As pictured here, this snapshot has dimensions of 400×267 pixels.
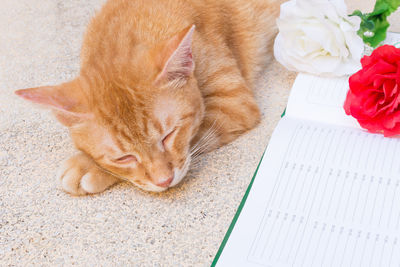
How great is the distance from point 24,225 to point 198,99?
1.81 ft

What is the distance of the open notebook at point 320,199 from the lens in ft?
3.02

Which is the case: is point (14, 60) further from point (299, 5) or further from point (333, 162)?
point (333, 162)

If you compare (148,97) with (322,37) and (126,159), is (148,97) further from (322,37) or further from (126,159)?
(322,37)

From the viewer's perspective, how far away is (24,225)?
3.72ft

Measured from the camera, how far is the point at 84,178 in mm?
1174

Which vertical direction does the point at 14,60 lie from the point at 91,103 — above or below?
below

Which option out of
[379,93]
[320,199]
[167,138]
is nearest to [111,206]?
[167,138]

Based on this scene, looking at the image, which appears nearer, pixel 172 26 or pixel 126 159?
pixel 126 159

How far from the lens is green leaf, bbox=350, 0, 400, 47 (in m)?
1.26

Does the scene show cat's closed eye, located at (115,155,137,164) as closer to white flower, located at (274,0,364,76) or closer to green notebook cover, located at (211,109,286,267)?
green notebook cover, located at (211,109,286,267)

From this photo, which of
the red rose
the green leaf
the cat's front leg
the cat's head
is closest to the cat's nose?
the cat's head

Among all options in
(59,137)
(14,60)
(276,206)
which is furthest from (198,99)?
(14,60)

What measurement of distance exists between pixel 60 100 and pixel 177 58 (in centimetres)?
28

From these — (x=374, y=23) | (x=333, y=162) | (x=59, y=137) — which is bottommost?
(x=59, y=137)
